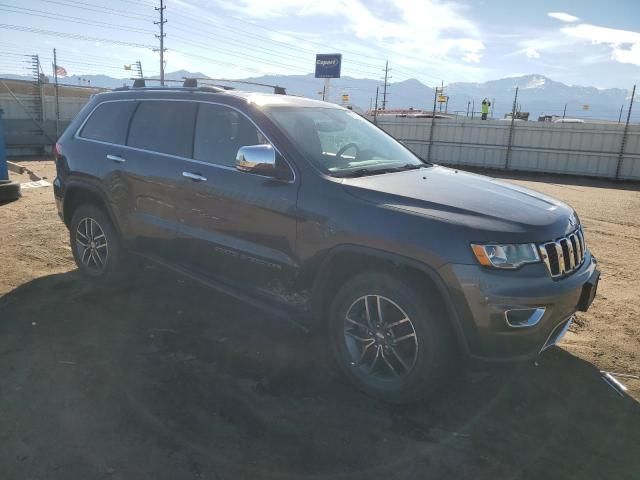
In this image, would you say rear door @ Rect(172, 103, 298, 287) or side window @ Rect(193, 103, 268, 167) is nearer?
rear door @ Rect(172, 103, 298, 287)

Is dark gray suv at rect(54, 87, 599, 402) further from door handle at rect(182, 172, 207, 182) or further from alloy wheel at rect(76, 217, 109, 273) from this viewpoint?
alloy wheel at rect(76, 217, 109, 273)

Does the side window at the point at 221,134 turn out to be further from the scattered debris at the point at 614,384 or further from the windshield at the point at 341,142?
the scattered debris at the point at 614,384

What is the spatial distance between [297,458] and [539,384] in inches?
72.0

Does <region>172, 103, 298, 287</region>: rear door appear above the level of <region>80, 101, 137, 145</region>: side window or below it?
below

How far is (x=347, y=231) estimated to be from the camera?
9.87 ft

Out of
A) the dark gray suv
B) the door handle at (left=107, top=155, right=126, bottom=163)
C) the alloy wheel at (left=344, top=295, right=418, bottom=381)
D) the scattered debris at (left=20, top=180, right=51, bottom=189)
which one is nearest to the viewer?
the dark gray suv

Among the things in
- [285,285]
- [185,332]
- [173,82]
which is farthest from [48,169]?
[285,285]

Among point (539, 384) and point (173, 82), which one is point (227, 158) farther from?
point (539, 384)

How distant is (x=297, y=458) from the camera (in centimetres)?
263

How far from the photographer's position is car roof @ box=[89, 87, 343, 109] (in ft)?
12.4

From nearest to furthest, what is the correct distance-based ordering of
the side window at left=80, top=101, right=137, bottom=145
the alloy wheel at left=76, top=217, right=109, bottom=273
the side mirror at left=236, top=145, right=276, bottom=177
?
the side mirror at left=236, top=145, right=276, bottom=177 → the side window at left=80, top=101, right=137, bottom=145 → the alloy wheel at left=76, top=217, right=109, bottom=273

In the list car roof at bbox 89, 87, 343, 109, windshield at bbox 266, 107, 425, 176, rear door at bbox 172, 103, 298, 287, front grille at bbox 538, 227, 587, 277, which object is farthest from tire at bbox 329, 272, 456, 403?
car roof at bbox 89, 87, 343, 109

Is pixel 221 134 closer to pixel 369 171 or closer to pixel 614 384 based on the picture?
pixel 369 171

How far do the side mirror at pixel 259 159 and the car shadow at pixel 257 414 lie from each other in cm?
137
